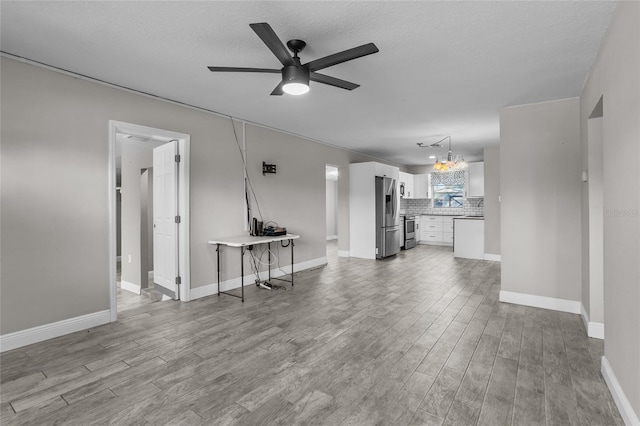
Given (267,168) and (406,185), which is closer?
(267,168)

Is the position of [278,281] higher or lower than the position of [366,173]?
lower

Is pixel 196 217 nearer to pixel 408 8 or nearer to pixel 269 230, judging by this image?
pixel 269 230

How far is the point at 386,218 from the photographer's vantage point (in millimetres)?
6902

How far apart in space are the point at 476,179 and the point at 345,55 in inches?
262

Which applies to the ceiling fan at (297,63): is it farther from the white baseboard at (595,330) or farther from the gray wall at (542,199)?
the white baseboard at (595,330)

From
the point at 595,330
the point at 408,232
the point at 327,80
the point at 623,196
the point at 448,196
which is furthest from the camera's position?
the point at 448,196

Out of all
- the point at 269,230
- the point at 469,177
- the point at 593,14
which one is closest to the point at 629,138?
the point at 593,14

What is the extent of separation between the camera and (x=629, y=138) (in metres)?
1.68

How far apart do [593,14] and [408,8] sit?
1237 mm

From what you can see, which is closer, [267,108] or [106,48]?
[106,48]

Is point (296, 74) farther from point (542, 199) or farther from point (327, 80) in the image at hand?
point (542, 199)

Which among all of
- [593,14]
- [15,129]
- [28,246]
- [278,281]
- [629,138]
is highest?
[593,14]

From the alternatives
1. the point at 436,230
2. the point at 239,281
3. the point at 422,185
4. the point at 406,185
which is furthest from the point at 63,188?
the point at 422,185

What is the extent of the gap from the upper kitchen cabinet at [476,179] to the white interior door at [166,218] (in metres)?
6.70
